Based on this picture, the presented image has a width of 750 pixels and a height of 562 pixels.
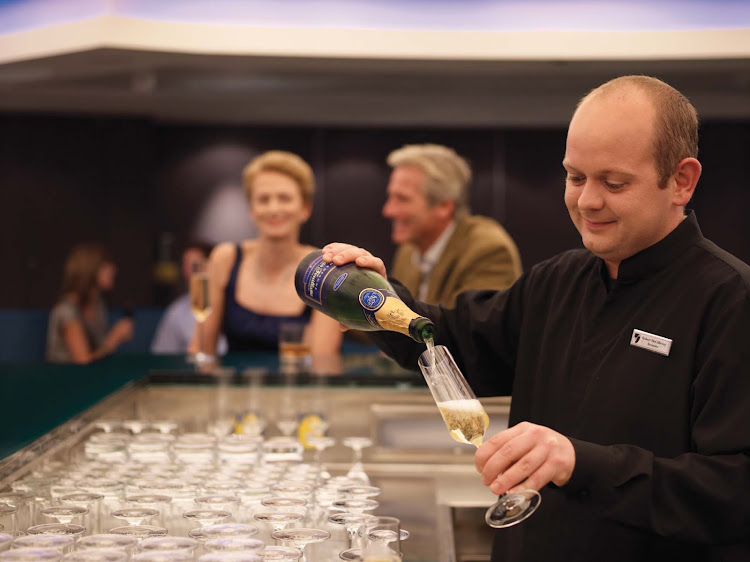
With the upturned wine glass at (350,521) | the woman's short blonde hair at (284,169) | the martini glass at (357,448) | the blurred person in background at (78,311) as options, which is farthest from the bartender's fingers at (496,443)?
the blurred person in background at (78,311)

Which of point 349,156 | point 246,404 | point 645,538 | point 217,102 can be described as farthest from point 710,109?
point 645,538

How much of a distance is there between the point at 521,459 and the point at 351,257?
58 cm

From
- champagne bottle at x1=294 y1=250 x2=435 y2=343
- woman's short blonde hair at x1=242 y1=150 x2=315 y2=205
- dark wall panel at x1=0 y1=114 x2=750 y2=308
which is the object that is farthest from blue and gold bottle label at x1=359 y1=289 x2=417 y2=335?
dark wall panel at x1=0 y1=114 x2=750 y2=308

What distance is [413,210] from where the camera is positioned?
3.99 metres

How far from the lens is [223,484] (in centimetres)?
168

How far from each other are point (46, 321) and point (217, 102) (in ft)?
9.01

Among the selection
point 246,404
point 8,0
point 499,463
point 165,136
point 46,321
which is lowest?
point 46,321

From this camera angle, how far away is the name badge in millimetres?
1518

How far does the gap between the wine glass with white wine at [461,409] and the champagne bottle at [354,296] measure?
13cm

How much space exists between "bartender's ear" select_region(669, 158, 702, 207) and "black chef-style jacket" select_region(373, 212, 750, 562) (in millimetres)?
60

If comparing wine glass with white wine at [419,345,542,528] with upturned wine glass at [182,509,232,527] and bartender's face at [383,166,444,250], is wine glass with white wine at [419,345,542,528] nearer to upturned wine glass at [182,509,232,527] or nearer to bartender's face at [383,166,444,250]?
upturned wine glass at [182,509,232,527]

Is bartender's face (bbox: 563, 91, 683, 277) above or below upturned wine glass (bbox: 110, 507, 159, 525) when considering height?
above

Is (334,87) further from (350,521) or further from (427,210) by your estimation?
(350,521)

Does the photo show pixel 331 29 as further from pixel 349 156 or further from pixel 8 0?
pixel 349 156
